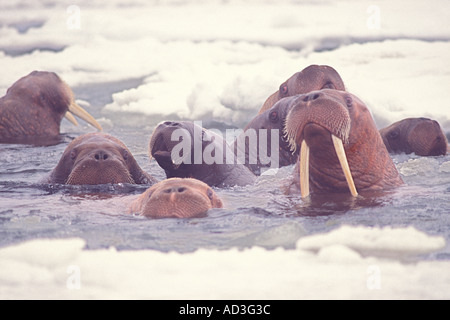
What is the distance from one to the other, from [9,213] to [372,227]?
3.21 metres

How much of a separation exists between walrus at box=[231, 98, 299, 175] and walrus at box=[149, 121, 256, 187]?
2.42ft

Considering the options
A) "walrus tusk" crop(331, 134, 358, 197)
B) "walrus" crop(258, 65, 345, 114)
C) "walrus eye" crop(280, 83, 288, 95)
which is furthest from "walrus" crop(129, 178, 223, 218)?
"walrus eye" crop(280, 83, 288, 95)

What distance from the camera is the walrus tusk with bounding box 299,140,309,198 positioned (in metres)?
6.80

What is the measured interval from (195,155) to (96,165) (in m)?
1.03

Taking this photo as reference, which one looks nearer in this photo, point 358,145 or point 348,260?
point 348,260

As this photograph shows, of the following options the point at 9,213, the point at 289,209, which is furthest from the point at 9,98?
the point at 289,209

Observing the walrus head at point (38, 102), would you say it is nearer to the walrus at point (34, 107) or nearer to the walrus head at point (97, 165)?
the walrus at point (34, 107)

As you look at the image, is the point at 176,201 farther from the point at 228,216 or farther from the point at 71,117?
the point at 71,117

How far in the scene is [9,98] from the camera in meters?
13.0

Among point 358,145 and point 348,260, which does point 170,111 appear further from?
point 348,260

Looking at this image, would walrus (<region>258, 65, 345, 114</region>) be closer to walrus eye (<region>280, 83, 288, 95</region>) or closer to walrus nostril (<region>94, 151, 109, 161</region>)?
walrus eye (<region>280, 83, 288, 95</region>)

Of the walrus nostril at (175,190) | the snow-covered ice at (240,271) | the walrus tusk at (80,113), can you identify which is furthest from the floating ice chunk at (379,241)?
the walrus tusk at (80,113)

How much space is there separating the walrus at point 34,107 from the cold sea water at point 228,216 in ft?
12.2
